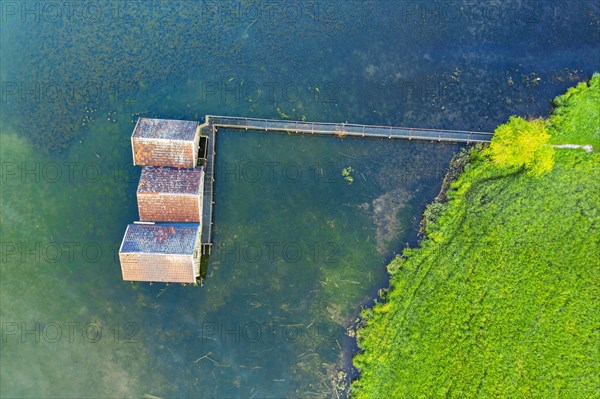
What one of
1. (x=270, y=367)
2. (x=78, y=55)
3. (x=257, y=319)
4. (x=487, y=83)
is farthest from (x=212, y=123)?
(x=487, y=83)

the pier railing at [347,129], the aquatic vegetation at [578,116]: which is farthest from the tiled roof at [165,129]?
the aquatic vegetation at [578,116]

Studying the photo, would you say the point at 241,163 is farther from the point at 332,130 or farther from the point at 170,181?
the point at 332,130

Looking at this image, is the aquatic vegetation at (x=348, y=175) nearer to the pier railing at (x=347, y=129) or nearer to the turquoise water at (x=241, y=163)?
the turquoise water at (x=241, y=163)

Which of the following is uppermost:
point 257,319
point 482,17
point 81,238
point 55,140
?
point 482,17

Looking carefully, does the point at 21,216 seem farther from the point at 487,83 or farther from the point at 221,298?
the point at 487,83

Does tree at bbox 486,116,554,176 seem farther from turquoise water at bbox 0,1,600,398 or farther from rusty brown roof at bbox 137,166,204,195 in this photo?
rusty brown roof at bbox 137,166,204,195

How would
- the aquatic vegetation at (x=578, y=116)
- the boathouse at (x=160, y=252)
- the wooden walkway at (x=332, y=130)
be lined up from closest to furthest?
1. the boathouse at (x=160, y=252)
2. the wooden walkway at (x=332, y=130)
3. the aquatic vegetation at (x=578, y=116)

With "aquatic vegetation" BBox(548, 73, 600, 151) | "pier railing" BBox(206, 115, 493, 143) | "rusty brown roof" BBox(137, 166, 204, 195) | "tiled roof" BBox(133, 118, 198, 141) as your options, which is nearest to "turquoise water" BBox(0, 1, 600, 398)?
"pier railing" BBox(206, 115, 493, 143)
